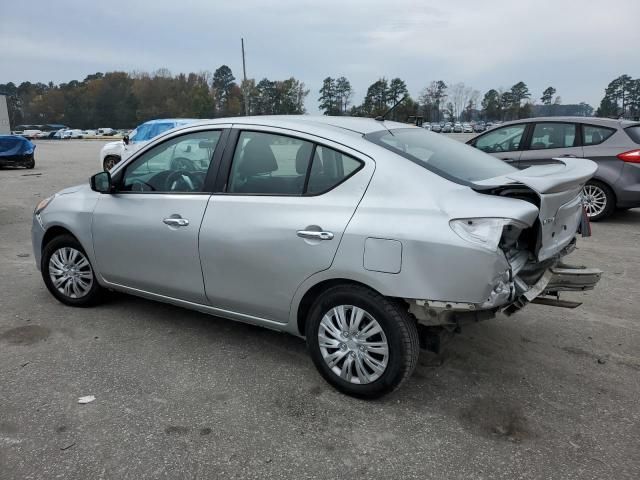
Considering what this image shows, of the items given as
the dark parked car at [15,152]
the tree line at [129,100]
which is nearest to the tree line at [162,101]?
the tree line at [129,100]

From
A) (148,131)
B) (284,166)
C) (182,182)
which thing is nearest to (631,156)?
(284,166)

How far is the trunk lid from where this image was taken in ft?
9.73

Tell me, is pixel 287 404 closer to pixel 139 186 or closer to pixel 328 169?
pixel 328 169

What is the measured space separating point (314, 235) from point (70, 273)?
2620mm

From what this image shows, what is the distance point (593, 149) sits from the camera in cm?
825

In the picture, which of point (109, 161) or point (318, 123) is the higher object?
point (318, 123)

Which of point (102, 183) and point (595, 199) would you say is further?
point (595, 199)

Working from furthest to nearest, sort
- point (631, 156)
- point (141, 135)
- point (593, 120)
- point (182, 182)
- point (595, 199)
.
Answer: point (141, 135)
point (595, 199)
point (593, 120)
point (631, 156)
point (182, 182)

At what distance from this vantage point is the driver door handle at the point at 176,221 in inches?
145

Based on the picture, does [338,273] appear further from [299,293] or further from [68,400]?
[68,400]

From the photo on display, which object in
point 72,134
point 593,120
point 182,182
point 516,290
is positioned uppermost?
point 593,120

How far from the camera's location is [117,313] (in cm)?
455

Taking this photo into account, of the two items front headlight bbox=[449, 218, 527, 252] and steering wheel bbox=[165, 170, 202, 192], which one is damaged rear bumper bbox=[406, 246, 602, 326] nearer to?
front headlight bbox=[449, 218, 527, 252]

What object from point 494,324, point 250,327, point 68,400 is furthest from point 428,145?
point 68,400
